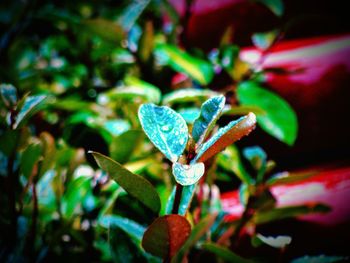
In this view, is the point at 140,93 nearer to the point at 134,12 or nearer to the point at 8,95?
the point at 134,12

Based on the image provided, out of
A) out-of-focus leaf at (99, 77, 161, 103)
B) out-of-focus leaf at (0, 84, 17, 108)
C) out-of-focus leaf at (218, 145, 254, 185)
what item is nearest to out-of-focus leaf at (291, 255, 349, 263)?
out-of-focus leaf at (218, 145, 254, 185)

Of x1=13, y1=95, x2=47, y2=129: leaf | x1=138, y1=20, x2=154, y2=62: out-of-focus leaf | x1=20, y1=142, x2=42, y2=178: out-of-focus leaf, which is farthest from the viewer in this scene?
x1=138, y1=20, x2=154, y2=62: out-of-focus leaf

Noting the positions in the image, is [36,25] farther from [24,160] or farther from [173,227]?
[173,227]

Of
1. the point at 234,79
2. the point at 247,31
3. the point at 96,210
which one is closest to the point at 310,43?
the point at 247,31

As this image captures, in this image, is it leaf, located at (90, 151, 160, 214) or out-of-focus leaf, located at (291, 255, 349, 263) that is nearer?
leaf, located at (90, 151, 160, 214)

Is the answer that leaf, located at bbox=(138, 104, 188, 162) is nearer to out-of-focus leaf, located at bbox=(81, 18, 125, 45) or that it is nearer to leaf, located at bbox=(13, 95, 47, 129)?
leaf, located at bbox=(13, 95, 47, 129)

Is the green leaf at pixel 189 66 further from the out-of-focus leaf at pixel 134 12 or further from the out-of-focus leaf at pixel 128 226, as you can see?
the out-of-focus leaf at pixel 128 226

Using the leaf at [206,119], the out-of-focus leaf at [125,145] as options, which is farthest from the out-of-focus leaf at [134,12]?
the leaf at [206,119]
